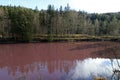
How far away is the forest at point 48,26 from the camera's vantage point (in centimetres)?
2900

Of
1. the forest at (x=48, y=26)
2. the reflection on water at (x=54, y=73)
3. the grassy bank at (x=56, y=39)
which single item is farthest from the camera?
the forest at (x=48, y=26)

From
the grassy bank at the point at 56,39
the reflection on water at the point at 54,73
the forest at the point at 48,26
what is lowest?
the reflection on water at the point at 54,73

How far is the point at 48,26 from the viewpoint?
33.1m

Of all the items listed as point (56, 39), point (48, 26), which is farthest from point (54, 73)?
point (48, 26)

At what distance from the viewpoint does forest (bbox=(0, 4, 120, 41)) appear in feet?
95.1

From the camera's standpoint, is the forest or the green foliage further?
the forest

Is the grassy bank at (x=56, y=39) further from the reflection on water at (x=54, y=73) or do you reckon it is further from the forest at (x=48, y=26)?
the reflection on water at (x=54, y=73)

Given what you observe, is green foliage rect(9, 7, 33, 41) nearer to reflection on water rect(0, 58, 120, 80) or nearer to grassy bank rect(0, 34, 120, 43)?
grassy bank rect(0, 34, 120, 43)

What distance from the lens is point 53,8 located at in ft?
114

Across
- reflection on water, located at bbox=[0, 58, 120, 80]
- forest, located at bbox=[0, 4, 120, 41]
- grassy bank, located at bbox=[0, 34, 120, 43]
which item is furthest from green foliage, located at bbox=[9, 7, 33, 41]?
reflection on water, located at bbox=[0, 58, 120, 80]

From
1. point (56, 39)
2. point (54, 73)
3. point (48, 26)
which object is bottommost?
point (54, 73)

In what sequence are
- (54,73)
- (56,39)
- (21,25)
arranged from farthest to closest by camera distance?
1. (56,39)
2. (21,25)
3. (54,73)

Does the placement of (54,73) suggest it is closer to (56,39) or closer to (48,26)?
(56,39)

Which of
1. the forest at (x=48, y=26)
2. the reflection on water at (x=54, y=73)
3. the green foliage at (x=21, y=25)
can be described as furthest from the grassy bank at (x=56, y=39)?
the reflection on water at (x=54, y=73)
